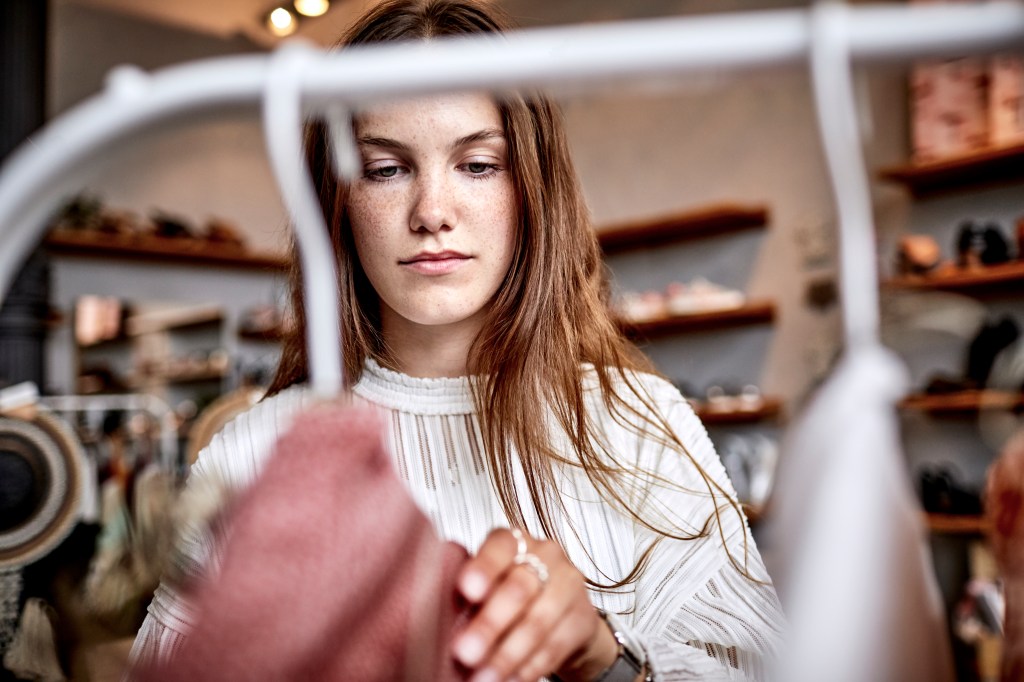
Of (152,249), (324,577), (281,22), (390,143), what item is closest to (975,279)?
(390,143)

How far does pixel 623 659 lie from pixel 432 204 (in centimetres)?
34

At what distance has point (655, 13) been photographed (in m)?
3.08

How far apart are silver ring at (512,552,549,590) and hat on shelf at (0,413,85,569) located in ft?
2.75

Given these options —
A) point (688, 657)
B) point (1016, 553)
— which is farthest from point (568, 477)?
point (1016, 553)

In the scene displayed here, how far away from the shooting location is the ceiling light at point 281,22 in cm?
334

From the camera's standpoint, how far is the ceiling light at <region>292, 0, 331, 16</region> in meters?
3.19

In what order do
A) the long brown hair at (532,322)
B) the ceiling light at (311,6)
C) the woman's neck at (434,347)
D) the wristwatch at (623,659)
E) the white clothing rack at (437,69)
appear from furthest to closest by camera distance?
the ceiling light at (311,6) → the woman's neck at (434,347) → the long brown hair at (532,322) → the wristwatch at (623,659) → the white clothing rack at (437,69)

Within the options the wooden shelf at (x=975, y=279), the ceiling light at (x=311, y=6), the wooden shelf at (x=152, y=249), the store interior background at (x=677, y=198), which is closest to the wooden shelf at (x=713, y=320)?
the store interior background at (x=677, y=198)

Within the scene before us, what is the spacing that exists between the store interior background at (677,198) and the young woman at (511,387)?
48.2 inches

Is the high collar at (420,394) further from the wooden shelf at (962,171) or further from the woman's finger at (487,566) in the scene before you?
the wooden shelf at (962,171)

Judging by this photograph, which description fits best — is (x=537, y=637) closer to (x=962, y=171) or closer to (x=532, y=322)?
(x=532, y=322)

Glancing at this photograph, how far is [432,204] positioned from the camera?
2.03 ft

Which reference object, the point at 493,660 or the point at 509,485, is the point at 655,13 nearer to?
the point at 509,485

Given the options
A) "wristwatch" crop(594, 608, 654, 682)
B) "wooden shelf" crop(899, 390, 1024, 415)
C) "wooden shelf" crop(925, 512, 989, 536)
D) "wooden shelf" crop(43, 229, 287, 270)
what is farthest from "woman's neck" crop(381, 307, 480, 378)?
"wooden shelf" crop(43, 229, 287, 270)
